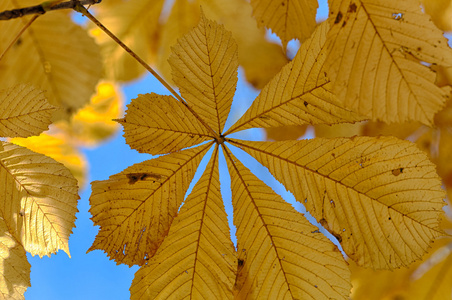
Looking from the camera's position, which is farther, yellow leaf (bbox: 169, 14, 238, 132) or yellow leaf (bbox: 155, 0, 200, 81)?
yellow leaf (bbox: 155, 0, 200, 81)

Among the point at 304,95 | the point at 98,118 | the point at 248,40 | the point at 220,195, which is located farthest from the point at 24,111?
the point at 98,118

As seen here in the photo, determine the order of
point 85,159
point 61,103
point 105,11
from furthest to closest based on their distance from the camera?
point 85,159 → point 105,11 → point 61,103

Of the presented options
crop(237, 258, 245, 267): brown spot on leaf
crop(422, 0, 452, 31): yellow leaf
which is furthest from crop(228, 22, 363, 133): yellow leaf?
crop(422, 0, 452, 31): yellow leaf

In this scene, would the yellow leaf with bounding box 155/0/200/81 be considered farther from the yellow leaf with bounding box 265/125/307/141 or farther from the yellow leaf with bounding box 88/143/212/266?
the yellow leaf with bounding box 88/143/212/266

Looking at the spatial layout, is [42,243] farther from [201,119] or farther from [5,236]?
[201,119]

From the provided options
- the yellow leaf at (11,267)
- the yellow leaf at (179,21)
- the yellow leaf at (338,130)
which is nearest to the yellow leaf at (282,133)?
the yellow leaf at (338,130)

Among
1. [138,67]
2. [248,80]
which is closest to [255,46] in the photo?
[248,80]
